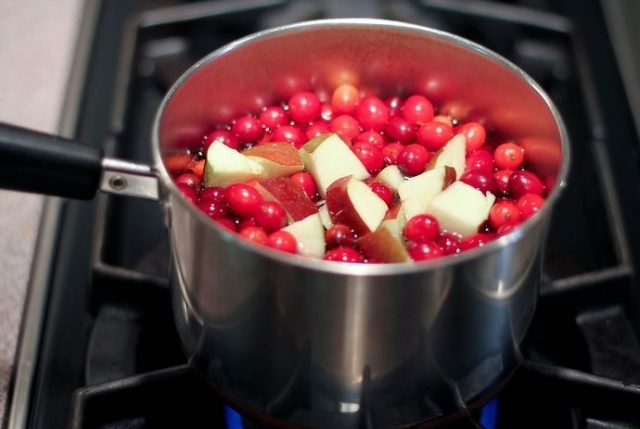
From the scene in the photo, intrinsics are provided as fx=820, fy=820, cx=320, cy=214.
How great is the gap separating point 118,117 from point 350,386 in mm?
486

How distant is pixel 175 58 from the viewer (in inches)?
42.1

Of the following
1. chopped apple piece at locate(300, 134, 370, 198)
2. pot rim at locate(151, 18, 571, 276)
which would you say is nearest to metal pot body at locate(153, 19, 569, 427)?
pot rim at locate(151, 18, 571, 276)

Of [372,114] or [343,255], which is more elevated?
[372,114]

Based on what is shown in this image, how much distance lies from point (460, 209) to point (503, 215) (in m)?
0.04


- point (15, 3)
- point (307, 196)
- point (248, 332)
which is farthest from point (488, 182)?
point (15, 3)

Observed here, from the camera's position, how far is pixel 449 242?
0.65 metres

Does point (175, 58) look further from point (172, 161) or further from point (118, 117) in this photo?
point (172, 161)

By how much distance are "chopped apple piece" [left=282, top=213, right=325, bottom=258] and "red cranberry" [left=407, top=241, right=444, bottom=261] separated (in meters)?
0.07

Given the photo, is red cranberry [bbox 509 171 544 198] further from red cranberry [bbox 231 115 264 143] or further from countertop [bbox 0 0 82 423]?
countertop [bbox 0 0 82 423]

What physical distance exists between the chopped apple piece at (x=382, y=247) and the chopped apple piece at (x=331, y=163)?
0.09 metres

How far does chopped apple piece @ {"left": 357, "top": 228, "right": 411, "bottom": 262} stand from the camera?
61 cm

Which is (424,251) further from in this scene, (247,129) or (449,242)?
(247,129)

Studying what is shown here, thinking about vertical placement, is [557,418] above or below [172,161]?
below

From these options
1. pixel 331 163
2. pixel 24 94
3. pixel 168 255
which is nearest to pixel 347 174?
pixel 331 163
